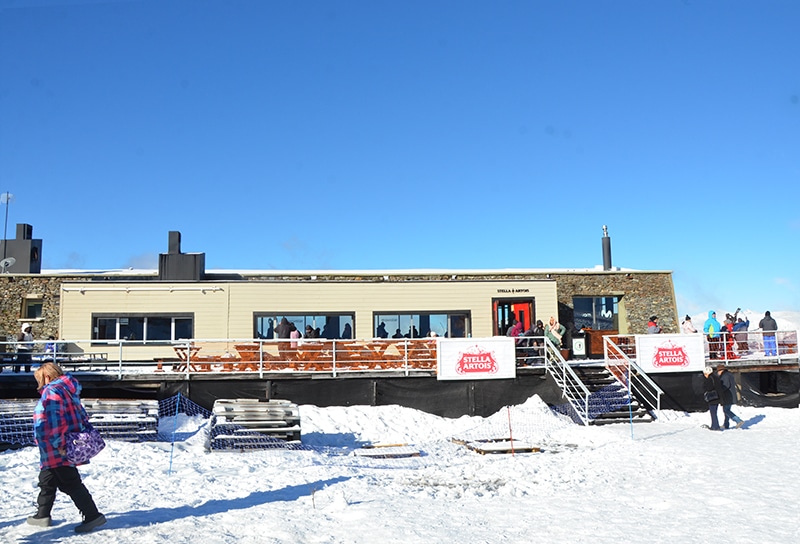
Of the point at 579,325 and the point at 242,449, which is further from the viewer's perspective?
the point at 579,325

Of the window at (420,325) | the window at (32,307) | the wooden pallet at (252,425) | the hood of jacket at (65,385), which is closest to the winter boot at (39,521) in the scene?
the hood of jacket at (65,385)

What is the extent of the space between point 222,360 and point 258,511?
10595 mm

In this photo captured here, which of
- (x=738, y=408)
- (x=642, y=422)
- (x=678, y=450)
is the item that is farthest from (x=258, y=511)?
(x=738, y=408)

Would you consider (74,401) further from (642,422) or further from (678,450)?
(642,422)

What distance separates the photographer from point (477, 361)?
18.7m

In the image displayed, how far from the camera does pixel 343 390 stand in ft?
59.7

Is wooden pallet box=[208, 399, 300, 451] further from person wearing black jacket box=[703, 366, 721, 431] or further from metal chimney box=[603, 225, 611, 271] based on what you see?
metal chimney box=[603, 225, 611, 271]

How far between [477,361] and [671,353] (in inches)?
201

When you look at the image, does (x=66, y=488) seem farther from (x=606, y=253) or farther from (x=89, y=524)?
(x=606, y=253)

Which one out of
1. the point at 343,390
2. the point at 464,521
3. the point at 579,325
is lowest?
the point at 464,521

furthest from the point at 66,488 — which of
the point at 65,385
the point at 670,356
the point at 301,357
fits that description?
the point at 670,356

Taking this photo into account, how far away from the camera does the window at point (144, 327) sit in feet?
74.4

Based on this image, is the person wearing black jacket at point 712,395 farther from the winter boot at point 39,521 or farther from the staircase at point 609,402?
the winter boot at point 39,521

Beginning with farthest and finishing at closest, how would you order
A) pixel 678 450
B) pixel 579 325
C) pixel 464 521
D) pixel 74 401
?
1. pixel 579 325
2. pixel 678 450
3. pixel 464 521
4. pixel 74 401
